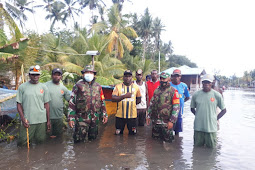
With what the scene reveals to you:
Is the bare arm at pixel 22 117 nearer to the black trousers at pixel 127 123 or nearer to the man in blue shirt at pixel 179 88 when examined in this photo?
the black trousers at pixel 127 123

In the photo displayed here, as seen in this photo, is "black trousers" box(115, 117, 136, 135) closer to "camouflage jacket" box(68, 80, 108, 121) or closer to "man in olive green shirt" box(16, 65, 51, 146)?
"camouflage jacket" box(68, 80, 108, 121)

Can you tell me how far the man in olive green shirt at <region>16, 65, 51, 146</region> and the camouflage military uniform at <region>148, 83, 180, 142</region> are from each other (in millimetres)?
2268

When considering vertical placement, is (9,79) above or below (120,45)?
below

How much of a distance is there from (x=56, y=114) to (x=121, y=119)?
154cm

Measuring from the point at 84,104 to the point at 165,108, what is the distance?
1.69 m

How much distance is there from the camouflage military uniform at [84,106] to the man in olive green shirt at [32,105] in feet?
1.78

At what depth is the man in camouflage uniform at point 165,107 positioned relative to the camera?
4879 mm

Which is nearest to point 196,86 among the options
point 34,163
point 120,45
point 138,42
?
point 138,42

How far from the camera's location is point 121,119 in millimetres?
5723

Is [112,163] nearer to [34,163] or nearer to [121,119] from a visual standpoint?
[34,163]

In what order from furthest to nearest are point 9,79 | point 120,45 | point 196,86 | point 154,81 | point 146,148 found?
point 196,86, point 120,45, point 9,79, point 154,81, point 146,148

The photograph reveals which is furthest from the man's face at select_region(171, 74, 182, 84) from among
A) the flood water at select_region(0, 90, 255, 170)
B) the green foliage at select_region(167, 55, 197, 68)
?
the green foliage at select_region(167, 55, 197, 68)

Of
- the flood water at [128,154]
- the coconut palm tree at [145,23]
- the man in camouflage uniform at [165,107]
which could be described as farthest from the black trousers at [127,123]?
the coconut palm tree at [145,23]

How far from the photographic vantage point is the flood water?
3967 mm
